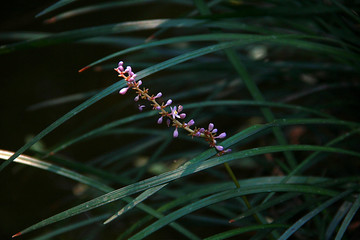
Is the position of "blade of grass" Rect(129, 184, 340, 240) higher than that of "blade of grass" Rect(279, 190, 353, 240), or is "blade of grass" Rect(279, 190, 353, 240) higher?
"blade of grass" Rect(129, 184, 340, 240)

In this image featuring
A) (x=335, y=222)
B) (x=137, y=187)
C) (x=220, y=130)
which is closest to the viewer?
(x=137, y=187)

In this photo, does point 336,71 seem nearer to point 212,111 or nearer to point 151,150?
point 212,111

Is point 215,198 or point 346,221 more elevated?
point 215,198

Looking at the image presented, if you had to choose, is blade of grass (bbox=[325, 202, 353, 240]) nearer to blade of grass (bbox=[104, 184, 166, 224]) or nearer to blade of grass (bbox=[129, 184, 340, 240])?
blade of grass (bbox=[129, 184, 340, 240])

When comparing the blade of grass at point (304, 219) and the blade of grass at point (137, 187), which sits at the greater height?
the blade of grass at point (137, 187)

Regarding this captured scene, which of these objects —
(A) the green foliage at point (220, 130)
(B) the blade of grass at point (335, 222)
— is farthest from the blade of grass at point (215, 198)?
(B) the blade of grass at point (335, 222)

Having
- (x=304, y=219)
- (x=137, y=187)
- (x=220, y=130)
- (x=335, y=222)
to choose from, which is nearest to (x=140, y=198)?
(x=137, y=187)

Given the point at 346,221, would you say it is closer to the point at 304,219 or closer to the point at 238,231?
the point at 304,219

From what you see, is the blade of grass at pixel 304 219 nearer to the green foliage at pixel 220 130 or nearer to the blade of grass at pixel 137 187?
the green foliage at pixel 220 130

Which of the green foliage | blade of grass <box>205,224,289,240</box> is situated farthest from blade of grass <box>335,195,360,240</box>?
blade of grass <box>205,224,289,240</box>
